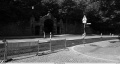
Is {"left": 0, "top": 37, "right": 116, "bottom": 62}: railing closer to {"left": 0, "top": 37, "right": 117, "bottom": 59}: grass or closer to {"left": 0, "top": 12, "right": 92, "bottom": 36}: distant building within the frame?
{"left": 0, "top": 37, "right": 117, "bottom": 59}: grass

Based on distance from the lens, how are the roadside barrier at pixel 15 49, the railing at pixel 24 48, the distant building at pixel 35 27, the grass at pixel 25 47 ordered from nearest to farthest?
the roadside barrier at pixel 15 49, the railing at pixel 24 48, the grass at pixel 25 47, the distant building at pixel 35 27

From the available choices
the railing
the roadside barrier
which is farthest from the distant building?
the roadside barrier

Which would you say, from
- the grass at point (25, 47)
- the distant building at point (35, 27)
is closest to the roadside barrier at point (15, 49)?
the grass at point (25, 47)

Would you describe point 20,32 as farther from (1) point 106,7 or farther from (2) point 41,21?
(1) point 106,7

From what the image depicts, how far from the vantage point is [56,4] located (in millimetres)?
39656

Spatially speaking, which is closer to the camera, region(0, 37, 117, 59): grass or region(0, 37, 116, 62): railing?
region(0, 37, 116, 62): railing

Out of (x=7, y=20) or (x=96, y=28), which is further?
(x=96, y=28)

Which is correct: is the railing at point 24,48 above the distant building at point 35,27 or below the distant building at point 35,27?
below

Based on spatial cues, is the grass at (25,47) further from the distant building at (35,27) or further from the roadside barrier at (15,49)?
the distant building at (35,27)

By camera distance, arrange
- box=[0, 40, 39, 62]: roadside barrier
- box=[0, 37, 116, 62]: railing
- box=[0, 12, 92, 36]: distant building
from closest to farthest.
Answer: box=[0, 40, 39, 62]: roadside barrier < box=[0, 37, 116, 62]: railing < box=[0, 12, 92, 36]: distant building

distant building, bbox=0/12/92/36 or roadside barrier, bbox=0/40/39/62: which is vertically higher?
distant building, bbox=0/12/92/36

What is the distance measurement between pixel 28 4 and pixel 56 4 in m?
9.80

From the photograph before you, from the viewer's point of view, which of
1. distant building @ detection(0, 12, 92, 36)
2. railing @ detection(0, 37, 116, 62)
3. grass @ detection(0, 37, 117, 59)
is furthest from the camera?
distant building @ detection(0, 12, 92, 36)

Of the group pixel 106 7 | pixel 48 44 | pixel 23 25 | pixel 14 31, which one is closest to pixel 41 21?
pixel 23 25
